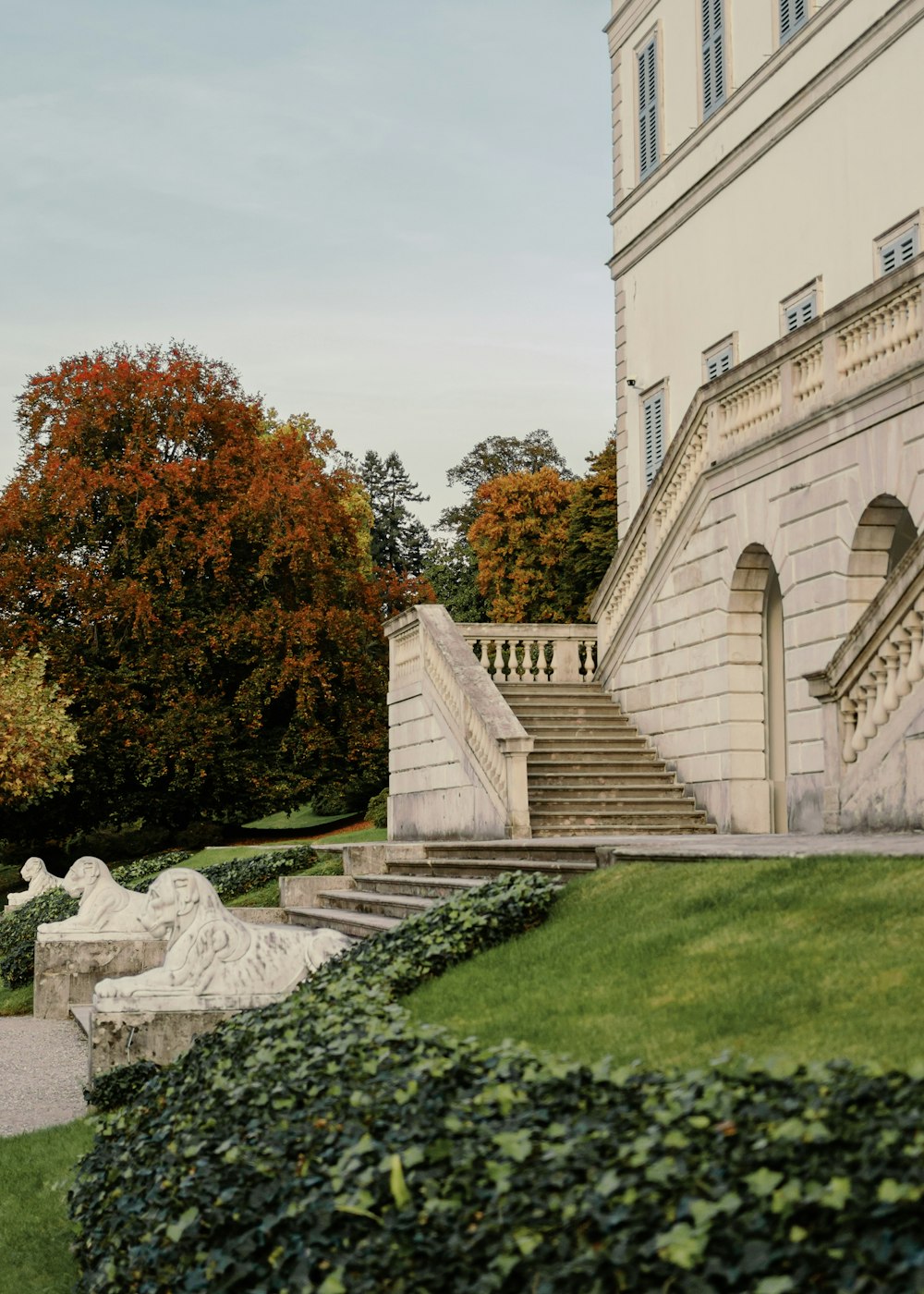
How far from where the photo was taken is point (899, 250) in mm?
18250

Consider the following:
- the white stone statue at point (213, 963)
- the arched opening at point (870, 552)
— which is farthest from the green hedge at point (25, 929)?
the arched opening at point (870, 552)

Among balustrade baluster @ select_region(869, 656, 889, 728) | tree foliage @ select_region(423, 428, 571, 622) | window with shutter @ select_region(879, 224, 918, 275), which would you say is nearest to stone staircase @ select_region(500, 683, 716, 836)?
balustrade baluster @ select_region(869, 656, 889, 728)

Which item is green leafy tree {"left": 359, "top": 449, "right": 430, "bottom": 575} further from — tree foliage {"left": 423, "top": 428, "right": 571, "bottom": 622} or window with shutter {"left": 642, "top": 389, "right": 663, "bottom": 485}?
window with shutter {"left": 642, "top": 389, "right": 663, "bottom": 485}

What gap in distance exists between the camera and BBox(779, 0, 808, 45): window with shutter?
2059cm

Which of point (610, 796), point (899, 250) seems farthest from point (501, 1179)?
point (899, 250)

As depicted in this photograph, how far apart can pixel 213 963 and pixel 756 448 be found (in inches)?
366

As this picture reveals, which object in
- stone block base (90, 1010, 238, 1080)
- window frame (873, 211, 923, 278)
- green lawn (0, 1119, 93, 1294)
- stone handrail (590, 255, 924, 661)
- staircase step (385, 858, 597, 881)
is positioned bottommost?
green lawn (0, 1119, 93, 1294)

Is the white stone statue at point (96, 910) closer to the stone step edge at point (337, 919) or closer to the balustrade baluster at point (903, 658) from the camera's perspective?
the stone step edge at point (337, 919)

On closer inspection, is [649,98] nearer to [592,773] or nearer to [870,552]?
[592,773]

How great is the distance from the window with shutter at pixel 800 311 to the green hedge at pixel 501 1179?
1539cm

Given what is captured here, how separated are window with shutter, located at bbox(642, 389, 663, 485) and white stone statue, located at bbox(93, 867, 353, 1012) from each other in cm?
1532

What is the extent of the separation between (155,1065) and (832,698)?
6.45 meters

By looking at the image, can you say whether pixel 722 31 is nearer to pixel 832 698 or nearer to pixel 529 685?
pixel 529 685

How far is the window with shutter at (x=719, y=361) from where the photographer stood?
73.1 feet
